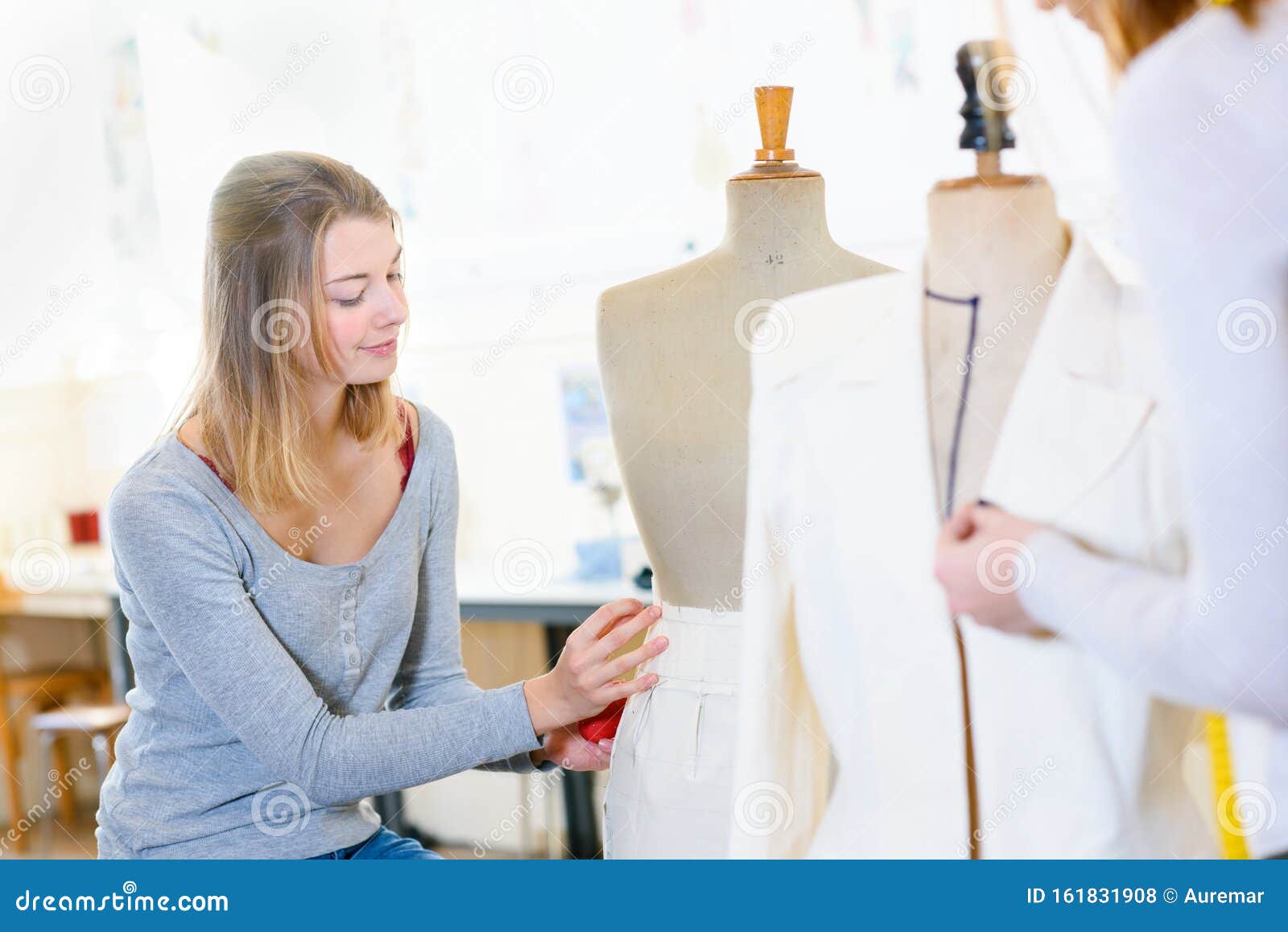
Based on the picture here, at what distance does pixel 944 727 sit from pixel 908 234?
590mm

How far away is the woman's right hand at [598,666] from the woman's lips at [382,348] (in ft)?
1.16

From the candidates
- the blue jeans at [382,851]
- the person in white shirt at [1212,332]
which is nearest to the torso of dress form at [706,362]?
the person in white shirt at [1212,332]

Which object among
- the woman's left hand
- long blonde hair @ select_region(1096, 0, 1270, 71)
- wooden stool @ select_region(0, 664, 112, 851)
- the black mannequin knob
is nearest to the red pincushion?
the woman's left hand

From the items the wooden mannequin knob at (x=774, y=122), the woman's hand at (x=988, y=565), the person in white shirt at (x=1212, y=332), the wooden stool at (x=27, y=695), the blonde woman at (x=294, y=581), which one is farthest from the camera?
the wooden stool at (x=27, y=695)

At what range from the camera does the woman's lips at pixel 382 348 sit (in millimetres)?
1300

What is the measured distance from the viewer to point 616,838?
1.23 m

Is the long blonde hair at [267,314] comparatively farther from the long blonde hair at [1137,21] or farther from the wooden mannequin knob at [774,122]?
the long blonde hair at [1137,21]

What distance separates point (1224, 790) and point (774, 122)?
657 mm

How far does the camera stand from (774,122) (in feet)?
3.67

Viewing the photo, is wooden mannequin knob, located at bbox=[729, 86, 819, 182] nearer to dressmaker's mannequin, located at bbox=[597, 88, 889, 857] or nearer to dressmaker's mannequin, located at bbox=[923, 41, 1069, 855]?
dressmaker's mannequin, located at bbox=[597, 88, 889, 857]

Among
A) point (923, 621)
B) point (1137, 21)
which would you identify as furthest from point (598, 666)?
point (1137, 21)

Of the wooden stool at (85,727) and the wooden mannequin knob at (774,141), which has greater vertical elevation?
the wooden mannequin knob at (774,141)

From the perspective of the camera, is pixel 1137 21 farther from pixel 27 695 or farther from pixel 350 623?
pixel 27 695

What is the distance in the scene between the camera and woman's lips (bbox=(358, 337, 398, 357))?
4.26ft
